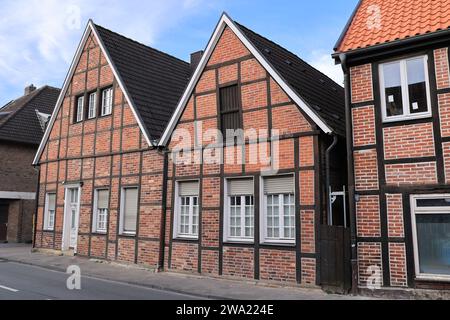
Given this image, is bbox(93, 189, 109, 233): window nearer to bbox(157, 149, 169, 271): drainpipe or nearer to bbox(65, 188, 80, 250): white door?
Answer: bbox(65, 188, 80, 250): white door

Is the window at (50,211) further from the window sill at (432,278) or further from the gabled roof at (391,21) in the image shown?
the window sill at (432,278)

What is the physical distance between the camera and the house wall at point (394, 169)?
8.81m

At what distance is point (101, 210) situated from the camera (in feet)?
52.4

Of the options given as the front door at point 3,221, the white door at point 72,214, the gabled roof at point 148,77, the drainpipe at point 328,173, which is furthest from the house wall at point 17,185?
the drainpipe at point 328,173

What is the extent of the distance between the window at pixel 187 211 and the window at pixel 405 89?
585 centimetres

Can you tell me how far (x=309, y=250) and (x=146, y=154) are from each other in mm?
6626

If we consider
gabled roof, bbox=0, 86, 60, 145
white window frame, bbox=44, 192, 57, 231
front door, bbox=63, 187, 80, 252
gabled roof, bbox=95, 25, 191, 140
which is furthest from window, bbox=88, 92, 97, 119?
gabled roof, bbox=0, 86, 60, 145

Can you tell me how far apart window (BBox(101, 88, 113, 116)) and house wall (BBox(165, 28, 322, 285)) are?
14.2ft

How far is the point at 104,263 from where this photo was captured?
14938 millimetres

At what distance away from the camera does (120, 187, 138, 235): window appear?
14570 mm

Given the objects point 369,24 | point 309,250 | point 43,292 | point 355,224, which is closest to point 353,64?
point 369,24

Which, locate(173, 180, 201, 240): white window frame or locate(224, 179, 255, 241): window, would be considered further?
locate(173, 180, 201, 240): white window frame

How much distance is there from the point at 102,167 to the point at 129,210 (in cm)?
218

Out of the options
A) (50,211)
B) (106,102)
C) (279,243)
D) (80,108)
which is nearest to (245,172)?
(279,243)
